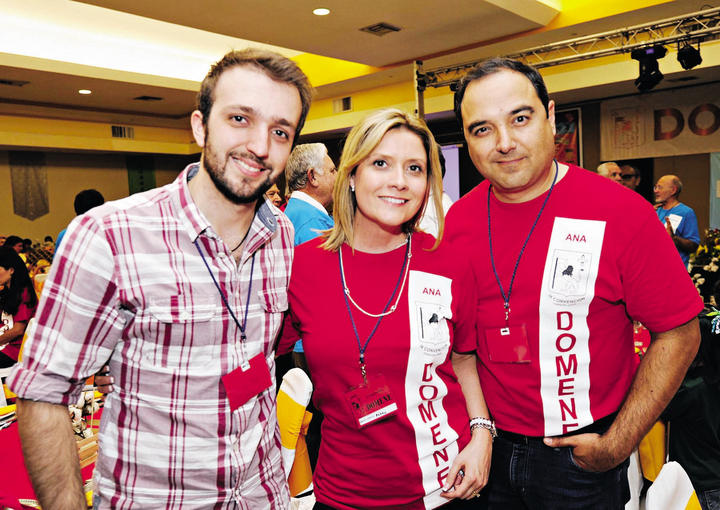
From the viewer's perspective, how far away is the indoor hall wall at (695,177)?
811cm

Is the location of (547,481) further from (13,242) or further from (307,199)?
(13,242)

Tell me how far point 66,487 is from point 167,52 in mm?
9465

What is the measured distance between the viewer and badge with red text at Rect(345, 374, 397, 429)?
127cm

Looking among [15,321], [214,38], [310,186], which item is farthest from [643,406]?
[214,38]

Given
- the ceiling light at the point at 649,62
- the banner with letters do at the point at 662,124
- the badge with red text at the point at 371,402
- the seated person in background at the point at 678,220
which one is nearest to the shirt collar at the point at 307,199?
the badge with red text at the point at 371,402

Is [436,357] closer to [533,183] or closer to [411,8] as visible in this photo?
[533,183]

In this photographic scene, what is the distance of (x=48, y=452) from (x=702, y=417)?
105 inches

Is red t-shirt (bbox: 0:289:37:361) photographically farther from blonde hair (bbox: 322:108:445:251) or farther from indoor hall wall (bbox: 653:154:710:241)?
indoor hall wall (bbox: 653:154:710:241)

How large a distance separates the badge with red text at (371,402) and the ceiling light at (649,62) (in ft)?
19.6

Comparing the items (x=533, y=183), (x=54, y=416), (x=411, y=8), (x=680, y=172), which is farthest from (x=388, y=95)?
(x=54, y=416)

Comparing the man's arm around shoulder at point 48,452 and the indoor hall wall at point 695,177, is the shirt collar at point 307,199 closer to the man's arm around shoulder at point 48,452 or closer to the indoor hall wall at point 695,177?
the man's arm around shoulder at point 48,452

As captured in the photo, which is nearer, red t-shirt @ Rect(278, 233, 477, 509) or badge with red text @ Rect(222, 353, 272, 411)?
badge with red text @ Rect(222, 353, 272, 411)

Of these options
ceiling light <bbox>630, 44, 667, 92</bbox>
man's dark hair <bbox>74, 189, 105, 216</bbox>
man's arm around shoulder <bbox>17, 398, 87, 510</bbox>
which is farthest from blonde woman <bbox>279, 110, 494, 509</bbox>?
ceiling light <bbox>630, 44, 667, 92</bbox>

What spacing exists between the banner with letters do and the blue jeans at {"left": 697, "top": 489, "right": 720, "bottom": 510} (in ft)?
22.9
